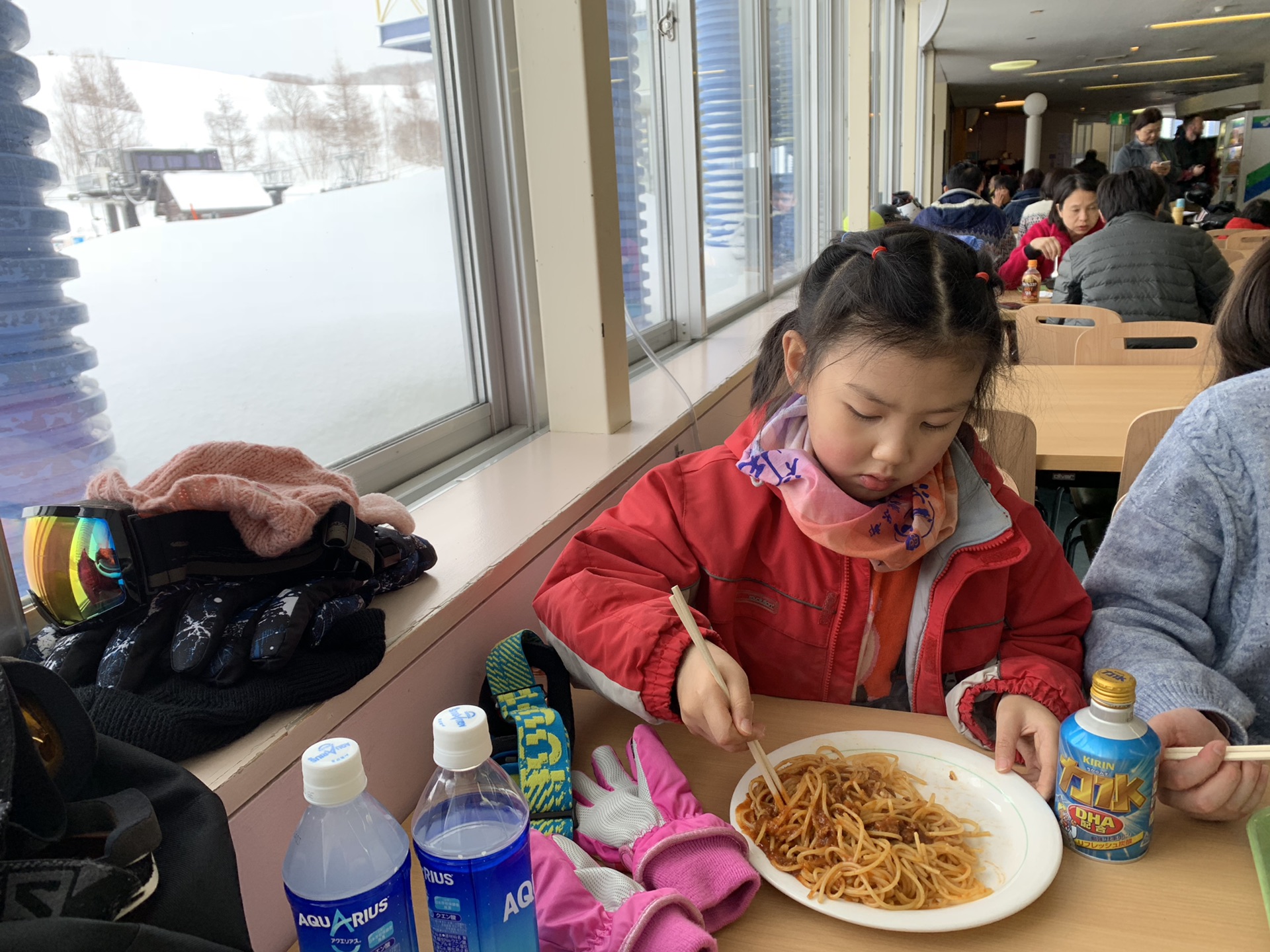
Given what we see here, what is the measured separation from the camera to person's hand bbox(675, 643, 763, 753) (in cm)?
92

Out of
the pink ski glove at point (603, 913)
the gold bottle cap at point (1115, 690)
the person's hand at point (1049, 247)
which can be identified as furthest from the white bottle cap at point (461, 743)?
the person's hand at point (1049, 247)

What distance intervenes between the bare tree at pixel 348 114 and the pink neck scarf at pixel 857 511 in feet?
2.88

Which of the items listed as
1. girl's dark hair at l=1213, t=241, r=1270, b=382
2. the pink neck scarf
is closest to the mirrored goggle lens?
the pink neck scarf

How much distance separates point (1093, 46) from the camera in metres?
12.4

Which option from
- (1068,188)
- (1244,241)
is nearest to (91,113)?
(1068,188)

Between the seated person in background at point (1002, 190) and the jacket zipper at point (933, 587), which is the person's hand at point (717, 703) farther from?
the seated person in background at point (1002, 190)

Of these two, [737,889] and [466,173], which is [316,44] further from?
[737,889]

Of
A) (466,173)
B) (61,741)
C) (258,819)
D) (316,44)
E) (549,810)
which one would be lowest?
(549,810)

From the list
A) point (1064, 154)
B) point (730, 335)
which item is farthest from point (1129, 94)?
point (730, 335)

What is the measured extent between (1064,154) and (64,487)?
27052 mm

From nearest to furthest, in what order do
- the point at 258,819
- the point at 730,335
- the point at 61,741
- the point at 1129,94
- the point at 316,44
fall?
the point at 61,741 < the point at 258,819 < the point at 316,44 < the point at 730,335 < the point at 1129,94

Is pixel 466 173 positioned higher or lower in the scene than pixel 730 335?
higher

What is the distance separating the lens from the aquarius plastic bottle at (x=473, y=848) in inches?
24.2

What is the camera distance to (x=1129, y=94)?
63.6ft
